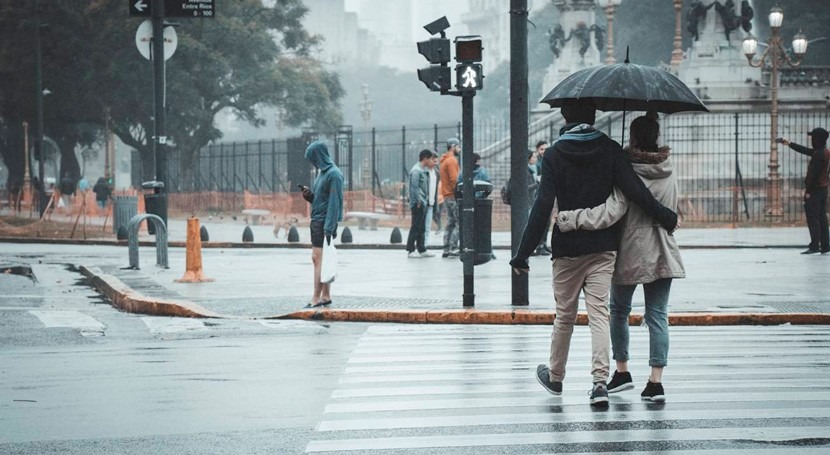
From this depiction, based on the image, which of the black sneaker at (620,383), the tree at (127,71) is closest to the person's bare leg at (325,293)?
the black sneaker at (620,383)

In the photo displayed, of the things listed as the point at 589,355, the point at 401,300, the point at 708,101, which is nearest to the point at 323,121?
the point at 708,101

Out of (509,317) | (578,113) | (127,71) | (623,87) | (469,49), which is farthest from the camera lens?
(127,71)

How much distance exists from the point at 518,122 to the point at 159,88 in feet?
44.2

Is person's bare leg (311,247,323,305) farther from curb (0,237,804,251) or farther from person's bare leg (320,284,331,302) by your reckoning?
curb (0,237,804,251)

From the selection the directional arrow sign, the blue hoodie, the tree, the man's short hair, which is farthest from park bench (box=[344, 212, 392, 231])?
the man's short hair

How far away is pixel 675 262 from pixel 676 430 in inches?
52.7

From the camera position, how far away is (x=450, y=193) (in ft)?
82.4

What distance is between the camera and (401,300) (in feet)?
52.3

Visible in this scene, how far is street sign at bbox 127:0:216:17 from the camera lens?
25.3m

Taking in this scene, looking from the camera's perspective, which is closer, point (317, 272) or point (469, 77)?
point (469, 77)

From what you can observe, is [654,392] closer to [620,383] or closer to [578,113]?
[620,383]

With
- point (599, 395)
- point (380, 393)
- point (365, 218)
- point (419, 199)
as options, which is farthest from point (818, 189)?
point (365, 218)

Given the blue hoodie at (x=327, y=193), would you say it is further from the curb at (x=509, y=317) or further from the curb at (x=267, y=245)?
the curb at (x=267, y=245)

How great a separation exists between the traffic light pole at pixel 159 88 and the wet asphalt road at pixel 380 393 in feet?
40.0
